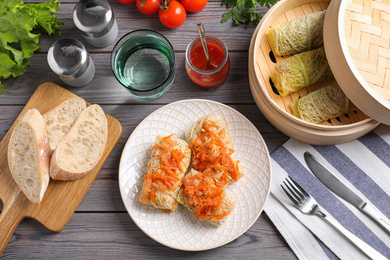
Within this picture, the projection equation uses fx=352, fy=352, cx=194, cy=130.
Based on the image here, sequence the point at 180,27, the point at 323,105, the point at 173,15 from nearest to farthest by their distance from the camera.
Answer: the point at 323,105 → the point at 173,15 → the point at 180,27

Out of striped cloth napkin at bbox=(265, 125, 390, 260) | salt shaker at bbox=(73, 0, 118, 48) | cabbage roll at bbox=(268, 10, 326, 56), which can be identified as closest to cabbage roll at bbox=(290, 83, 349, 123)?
striped cloth napkin at bbox=(265, 125, 390, 260)

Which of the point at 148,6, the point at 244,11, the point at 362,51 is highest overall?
the point at 362,51

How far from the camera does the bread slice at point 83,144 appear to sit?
205cm

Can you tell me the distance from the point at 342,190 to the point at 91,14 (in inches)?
71.5

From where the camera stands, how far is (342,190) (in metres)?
2.07

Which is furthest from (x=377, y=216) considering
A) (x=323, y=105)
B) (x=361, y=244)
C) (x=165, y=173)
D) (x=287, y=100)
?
(x=165, y=173)

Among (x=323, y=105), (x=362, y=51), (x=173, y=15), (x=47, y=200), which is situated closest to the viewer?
(x=362, y=51)

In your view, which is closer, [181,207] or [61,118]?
[181,207]

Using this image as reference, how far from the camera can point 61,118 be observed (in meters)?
2.17

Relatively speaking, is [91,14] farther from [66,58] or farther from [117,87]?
[117,87]

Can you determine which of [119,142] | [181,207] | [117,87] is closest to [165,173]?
[181,207]

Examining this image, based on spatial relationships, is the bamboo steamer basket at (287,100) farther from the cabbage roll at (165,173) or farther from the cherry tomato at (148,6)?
the cherry tomato at (148,6)

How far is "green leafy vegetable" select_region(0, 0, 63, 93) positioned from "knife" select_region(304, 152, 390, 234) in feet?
6.03

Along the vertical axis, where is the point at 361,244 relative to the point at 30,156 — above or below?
above
